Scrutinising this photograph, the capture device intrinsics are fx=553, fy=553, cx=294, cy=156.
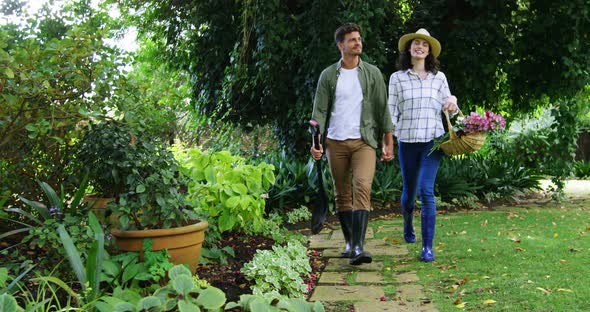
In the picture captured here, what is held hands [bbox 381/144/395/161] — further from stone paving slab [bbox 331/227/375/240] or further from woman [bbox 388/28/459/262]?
stone paving slab [bbox 331/227/375/240]

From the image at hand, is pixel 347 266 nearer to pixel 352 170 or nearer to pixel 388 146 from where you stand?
pixel 352 170

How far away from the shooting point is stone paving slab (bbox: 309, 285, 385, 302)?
3369 millimetres

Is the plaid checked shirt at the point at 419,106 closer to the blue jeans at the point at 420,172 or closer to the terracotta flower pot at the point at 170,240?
the blue jeans at the point at 420,172

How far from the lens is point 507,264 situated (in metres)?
4.07

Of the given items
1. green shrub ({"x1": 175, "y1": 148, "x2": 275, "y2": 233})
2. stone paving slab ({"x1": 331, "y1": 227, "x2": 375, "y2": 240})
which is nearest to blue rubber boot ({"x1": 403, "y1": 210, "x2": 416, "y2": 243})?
stone paving slab ({"x1": 331, "y1": 227, "x2": 375, "y2": 240})

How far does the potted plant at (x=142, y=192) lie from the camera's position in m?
3.07

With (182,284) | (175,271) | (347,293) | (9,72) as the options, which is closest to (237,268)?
(347,293)

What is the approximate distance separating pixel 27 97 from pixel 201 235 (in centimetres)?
128

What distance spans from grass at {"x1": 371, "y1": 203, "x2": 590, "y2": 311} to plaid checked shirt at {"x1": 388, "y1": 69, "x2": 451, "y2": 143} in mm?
1014

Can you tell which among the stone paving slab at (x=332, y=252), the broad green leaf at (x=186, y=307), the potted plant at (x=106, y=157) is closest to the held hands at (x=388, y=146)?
the stone paving slab at (x=332, y=252)

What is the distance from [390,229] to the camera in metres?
5.86

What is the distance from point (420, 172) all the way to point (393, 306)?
157 cm

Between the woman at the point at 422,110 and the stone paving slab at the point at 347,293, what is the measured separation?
37.8 inches

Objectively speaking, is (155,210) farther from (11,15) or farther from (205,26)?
(205,26)
